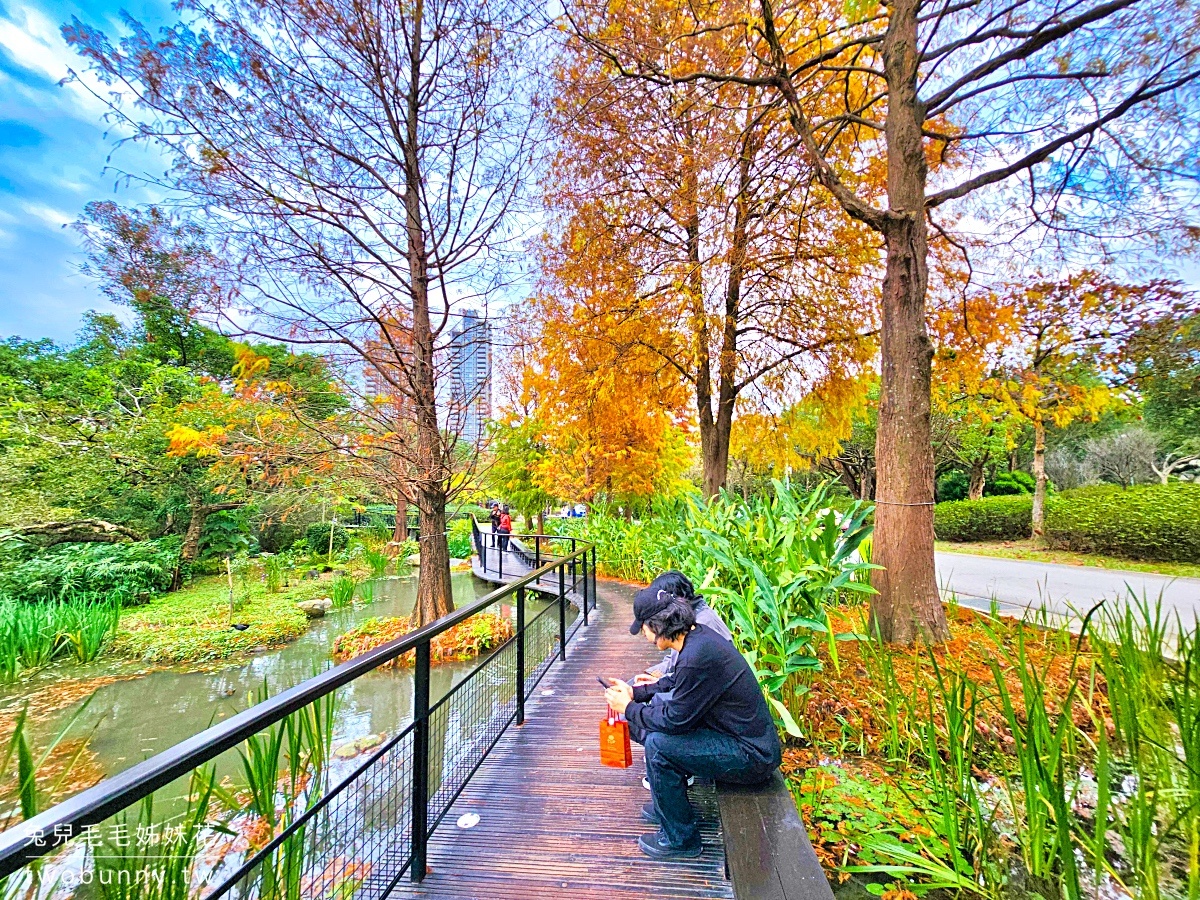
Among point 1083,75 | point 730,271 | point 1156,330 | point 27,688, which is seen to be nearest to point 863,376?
point 730,271

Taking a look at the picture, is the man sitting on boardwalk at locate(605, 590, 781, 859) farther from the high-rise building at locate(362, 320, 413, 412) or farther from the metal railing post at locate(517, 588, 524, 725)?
the high-rise building at locate(362, 320, 413, 412)

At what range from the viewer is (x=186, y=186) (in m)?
4.73

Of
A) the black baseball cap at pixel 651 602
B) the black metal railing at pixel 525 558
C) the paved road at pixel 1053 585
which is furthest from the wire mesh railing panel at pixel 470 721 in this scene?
the paved road at pixel 1053 585

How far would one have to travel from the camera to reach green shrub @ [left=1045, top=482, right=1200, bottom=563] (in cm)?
858

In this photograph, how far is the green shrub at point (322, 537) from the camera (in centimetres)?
1445

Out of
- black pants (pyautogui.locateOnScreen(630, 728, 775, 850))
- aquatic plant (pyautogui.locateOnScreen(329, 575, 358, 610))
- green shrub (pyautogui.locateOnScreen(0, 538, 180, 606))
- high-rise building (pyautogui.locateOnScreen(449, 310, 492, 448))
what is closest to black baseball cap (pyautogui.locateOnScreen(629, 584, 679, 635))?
black pants (pyautogui.locateOnScreen(630, 728, 775, 850))

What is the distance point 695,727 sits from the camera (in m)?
1.91

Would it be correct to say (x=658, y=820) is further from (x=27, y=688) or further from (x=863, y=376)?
(x=27, y=688)

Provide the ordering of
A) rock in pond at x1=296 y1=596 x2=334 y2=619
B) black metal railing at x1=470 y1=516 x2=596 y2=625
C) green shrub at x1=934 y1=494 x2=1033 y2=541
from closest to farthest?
black metal railing at x1=470 y1=516 x2=596 y2=625
rock in pond at x1=296 y1=596 x2=334 y2=619
green shrub at x1=934 y1=494 x2=1033 y2=541

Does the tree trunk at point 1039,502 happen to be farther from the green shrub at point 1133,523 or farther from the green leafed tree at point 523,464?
the green leafed tree at point 523,464

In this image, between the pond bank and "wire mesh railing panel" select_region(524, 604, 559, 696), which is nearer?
"wire mesh railing panel" select_region(524, 604, 559, 696)

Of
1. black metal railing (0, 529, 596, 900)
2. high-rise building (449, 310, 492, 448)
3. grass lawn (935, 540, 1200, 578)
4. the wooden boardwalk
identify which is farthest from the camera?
grass lawn (935, 540, 1200, 578)

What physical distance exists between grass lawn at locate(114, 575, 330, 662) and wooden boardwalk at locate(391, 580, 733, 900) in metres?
5.89

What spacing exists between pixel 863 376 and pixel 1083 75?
334 centimetres
